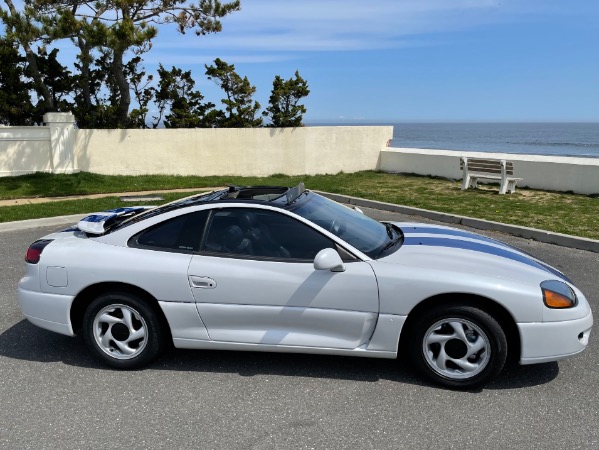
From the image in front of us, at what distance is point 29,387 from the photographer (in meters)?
3.94

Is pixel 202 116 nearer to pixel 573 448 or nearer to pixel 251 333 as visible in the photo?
pixel 251 333

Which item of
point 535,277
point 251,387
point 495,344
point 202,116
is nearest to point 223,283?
point 251,387

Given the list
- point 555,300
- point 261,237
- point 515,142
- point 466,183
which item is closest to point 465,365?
point 555,300

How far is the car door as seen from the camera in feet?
12.8

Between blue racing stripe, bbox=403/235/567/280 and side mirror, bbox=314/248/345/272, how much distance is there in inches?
32.2

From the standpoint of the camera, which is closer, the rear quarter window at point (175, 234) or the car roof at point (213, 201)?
the rear quarter window at point (175, 234)

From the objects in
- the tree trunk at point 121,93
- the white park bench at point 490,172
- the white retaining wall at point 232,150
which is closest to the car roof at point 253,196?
the white park bench at point 490,172

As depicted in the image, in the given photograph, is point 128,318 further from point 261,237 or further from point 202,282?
point 261,237

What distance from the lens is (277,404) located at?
368 cm

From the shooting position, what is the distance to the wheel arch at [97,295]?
13.7 feet

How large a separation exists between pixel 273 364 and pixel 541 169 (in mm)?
11907

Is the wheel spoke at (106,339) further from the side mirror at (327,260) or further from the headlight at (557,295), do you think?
the headlight at (557,295)

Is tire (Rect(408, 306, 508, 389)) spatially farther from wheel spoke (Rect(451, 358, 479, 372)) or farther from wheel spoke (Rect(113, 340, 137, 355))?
wheel spoke (Rect(113, 340, 137, 355))

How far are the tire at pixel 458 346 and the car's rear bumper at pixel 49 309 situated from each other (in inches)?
101
